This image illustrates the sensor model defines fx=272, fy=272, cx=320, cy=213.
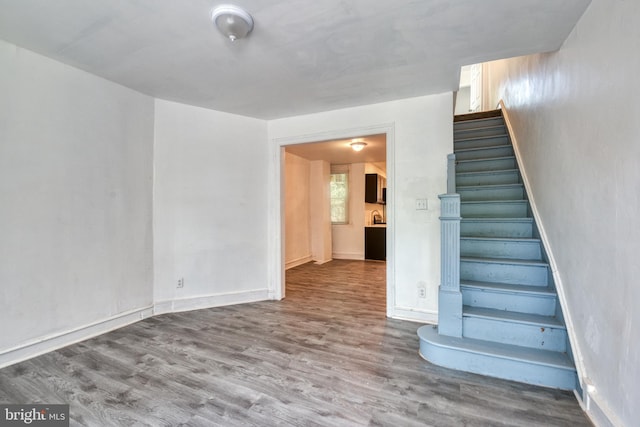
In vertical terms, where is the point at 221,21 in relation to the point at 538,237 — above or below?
above

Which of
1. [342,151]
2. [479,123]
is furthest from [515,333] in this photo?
[342,151]

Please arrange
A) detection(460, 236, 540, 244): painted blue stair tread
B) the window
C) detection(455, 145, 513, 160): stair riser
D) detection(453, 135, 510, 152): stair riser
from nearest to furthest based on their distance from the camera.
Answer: detection(460, 236, 540, 244): painted blue stair tread, detection(455, 145, 513, 160): stair riser, detection(453, 135, 510, 152): stair riser, the window

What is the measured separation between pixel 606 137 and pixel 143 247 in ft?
12.2

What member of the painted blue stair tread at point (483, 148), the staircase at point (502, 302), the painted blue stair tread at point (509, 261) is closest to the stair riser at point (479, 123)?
the painted blue stair tread at point (483, 148)

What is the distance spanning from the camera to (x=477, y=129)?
159 inches

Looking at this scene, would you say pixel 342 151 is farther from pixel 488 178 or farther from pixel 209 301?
pixel 209 301

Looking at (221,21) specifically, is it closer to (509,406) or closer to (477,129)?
(509,406)

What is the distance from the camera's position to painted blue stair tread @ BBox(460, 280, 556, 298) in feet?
6.81

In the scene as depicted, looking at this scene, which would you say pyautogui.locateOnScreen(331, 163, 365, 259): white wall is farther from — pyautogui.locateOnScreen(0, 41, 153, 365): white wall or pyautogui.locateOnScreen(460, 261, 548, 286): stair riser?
pyautogui.locateOnScreen(0, 41, 153, 365): white wall

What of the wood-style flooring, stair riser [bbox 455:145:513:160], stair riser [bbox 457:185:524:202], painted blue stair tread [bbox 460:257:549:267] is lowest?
the wood-style flooring

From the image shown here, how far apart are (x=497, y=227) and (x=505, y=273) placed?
578mm

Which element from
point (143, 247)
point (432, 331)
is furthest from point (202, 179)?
point (432, 331)

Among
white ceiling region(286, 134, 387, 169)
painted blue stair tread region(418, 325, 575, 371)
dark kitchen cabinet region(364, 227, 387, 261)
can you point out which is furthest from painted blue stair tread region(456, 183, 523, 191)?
dark kitchen cabinet region(364, 227, 387, 261)

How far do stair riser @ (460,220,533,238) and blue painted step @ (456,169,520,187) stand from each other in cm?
67
